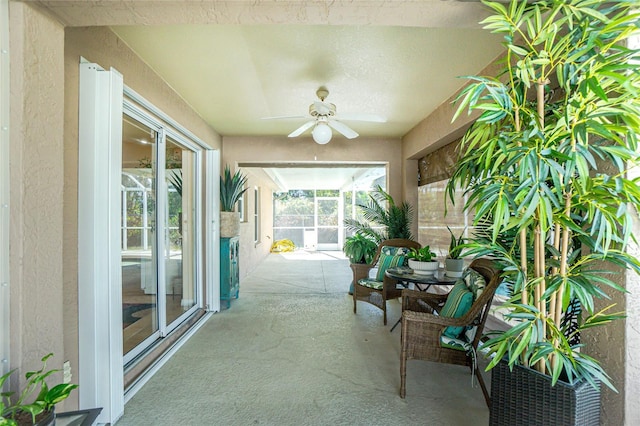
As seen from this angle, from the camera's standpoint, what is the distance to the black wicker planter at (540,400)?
3.81 feet

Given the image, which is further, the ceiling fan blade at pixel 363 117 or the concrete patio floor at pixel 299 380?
the ceiling fan blade at pixel 363 117

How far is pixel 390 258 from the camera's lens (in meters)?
3.52

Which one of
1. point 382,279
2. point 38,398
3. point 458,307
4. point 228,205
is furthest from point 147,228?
point 458,307

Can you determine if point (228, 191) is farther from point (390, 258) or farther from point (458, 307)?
point (458, 307)

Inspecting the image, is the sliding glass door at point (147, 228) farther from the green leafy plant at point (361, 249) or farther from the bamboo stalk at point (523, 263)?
the bamboo stalk at point (523, 263)

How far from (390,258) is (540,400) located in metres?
2.31

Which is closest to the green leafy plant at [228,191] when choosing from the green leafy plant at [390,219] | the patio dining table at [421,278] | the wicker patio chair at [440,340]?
the green leafy plant at [390,219]

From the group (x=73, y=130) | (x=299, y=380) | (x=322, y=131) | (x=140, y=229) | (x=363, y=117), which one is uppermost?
(x=363, y=117)

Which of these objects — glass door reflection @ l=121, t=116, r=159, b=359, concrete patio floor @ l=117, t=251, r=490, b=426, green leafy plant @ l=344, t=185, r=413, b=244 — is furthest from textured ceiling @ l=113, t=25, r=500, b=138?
concrete patio floor @ l=117, t=251, r=490, b=426

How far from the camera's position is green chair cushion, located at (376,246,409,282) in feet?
11.3

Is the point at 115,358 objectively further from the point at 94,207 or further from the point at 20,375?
the point at 94,207

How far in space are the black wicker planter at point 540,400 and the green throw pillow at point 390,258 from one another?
80.3 inches

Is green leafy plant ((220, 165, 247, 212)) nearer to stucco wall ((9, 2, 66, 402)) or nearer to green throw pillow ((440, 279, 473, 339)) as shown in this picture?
stucco wall ((9, 2, 66, 402))

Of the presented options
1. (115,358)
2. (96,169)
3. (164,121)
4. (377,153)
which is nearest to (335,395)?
(115,358)
